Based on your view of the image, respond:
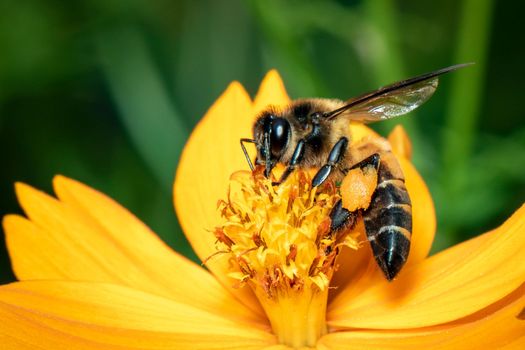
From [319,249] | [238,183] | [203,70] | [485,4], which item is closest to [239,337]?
[319,249]

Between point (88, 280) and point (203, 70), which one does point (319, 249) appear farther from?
point (203, 70)

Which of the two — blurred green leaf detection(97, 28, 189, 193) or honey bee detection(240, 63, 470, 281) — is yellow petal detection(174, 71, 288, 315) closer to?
honey bee detection(240, 63, 470, 281)

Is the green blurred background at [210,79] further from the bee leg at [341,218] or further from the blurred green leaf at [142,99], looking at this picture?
the bee leg at [341,218]

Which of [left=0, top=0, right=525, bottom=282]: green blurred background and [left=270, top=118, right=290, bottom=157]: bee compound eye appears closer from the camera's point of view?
[left=270, top=118, right=290, bottom=157]: bee compound eye

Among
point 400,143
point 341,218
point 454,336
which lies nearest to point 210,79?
point 400,143

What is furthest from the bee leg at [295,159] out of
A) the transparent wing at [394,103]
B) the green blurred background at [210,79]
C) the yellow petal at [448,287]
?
the green blurred background at [210,79]

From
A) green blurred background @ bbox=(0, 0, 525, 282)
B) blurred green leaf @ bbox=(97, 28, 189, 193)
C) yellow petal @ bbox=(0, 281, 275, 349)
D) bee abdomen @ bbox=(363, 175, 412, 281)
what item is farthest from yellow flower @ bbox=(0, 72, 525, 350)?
blurred green leaf @ bbox=(97, 28, 189, 193)

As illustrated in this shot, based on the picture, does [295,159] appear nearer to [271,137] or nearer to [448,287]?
[271,137]
